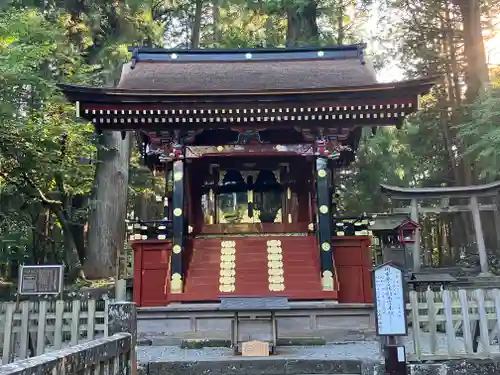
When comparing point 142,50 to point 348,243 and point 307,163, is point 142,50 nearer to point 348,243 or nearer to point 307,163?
point 307,163

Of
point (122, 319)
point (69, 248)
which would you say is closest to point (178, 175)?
point (122, 319)

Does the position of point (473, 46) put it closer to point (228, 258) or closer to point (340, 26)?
point (340, 26)

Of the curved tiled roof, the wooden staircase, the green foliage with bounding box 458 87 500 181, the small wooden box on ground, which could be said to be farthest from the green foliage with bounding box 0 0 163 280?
the green foliage with bounding box 458 87 500 181

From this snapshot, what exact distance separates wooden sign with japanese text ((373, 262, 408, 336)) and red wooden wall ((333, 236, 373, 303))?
4207mm

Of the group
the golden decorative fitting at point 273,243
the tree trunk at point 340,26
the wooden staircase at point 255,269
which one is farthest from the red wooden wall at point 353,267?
the tree trunk at point 340,26

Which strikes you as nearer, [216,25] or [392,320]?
[392,320]

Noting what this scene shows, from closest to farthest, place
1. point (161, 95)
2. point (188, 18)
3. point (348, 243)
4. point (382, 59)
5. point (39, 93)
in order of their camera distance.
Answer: point (161, 95), point (348, 243), point (39, 93), point (382, 59), point (188, 18)

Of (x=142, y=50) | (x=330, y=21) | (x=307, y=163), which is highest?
(x=330, y=21)

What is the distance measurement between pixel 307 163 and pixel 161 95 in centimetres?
393

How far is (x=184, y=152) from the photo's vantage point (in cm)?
1041

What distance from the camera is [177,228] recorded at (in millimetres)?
9922

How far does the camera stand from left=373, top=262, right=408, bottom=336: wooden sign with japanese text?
559 cm

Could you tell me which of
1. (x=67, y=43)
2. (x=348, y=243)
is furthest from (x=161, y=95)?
(x=67, y=43)

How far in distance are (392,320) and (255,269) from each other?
15.8ft
